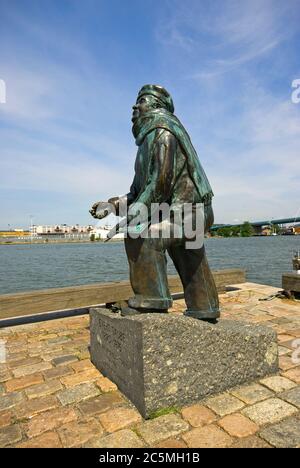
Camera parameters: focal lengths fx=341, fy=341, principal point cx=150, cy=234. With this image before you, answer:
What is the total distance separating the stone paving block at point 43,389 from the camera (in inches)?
115

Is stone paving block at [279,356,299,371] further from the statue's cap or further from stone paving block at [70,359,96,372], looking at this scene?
the statue's cap

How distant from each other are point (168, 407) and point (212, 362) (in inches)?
20.2

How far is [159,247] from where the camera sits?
2939 millimetres

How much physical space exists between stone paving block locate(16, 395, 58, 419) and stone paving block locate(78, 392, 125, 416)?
0.84ft

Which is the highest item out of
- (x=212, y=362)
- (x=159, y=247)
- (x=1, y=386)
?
(x=159, y=247)

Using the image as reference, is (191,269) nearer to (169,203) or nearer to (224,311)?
(169,203)

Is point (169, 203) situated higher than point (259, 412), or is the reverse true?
point (169, 203)

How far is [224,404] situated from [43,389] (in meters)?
1.57

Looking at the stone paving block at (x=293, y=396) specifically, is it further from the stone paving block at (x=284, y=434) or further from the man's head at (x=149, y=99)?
the man's head at (x=149, y=99)

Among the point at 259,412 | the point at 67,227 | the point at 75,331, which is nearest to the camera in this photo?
the point at 259,412

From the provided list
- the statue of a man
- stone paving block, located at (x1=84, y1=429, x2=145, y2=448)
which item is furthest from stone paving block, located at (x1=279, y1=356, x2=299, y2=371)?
stone paving block, located at (x1=84, y1=429, x2=145, y2=448)

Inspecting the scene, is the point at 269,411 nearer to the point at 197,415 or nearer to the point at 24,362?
the point at 197,415
